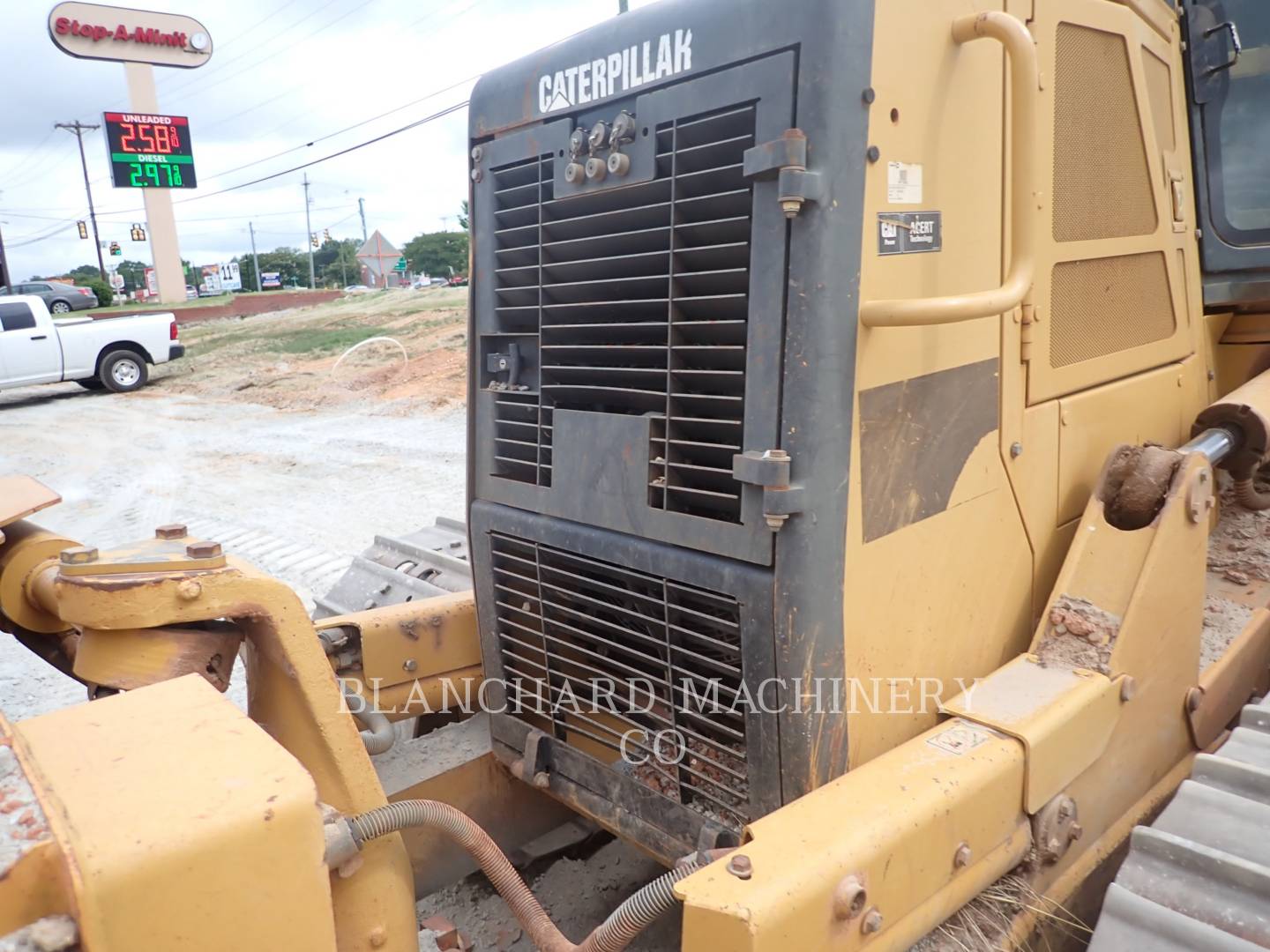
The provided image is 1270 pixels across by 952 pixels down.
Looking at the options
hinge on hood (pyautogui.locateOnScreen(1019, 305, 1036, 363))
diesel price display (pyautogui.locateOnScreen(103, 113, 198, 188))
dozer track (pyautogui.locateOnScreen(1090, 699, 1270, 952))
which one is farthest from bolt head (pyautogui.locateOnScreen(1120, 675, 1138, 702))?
diesel price display (pyautogui.locateOnScreen(103, 113, 198, 188))

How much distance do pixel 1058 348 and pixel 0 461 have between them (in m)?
12.5

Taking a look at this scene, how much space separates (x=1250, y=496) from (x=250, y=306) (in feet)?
123

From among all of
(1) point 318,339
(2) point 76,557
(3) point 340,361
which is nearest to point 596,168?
(2) point 76,557

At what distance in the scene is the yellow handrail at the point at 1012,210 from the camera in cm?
178

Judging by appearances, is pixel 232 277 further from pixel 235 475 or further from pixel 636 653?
pixel 636 653

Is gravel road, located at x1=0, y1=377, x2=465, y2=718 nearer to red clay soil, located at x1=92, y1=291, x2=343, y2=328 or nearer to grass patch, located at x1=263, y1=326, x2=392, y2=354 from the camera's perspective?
grass patch, located at x1=263, y1=326, x2=392, y2=354

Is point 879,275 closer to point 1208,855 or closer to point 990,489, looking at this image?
point 990,489

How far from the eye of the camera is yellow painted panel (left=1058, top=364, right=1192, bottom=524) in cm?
236

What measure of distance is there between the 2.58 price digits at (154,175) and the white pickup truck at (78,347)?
15.2m

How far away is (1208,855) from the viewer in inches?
70.0

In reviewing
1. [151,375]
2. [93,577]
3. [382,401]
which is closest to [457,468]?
[382,401]

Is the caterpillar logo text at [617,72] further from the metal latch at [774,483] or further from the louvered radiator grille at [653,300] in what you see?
the metal latch at [774,483]

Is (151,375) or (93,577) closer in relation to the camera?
(93,577)

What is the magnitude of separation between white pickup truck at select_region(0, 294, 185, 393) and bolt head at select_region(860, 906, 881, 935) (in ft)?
59.6
